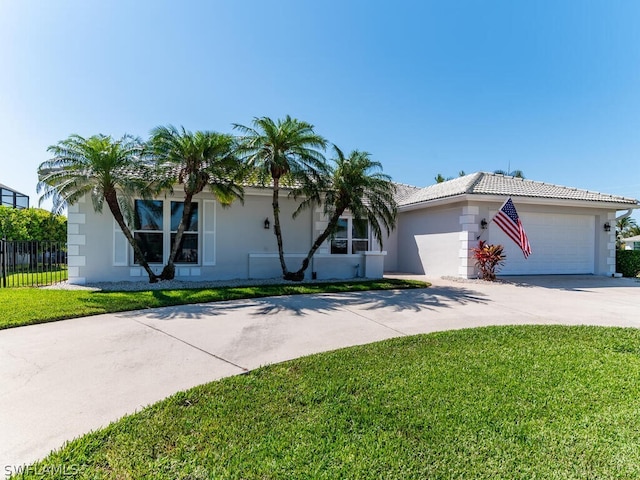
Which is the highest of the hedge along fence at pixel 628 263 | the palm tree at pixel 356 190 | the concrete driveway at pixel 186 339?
the palm tree at pixel 356 190

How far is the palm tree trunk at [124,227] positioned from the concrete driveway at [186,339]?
433cm

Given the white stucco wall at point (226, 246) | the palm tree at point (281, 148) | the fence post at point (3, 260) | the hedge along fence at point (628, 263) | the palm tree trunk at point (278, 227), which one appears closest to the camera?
the fence post at point (3, 260)

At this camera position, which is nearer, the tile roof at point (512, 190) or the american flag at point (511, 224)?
the american flag at point (511, 224)

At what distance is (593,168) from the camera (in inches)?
758

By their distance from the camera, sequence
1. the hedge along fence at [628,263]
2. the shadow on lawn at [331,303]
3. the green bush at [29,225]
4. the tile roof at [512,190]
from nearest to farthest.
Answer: the shadow on lawn at [331,303] < the tile roof at [512,190] < the hedge along fence at [628,263] < the green bush at [29,225]

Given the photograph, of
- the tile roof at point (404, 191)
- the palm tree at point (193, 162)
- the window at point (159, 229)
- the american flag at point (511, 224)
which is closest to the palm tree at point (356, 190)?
the palm tree at point (193, 162)

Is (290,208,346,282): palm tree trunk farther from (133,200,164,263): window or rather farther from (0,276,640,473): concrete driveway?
(133,200,164,263): window

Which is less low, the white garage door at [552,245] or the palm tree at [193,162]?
the palm tree at [193,162]

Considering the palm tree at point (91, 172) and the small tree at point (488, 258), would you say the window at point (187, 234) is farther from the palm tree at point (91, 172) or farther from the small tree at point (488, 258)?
the small tree at point (488, 258)

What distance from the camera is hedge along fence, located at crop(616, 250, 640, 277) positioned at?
16609mm

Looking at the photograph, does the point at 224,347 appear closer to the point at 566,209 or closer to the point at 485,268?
the point at 485,268

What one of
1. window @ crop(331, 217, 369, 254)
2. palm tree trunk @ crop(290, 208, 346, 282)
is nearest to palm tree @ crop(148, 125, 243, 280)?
palm tree trunk @ crop(290, 208, 346, 282)

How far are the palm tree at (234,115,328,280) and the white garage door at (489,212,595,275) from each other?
8796 mm

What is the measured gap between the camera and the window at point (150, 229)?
484 inches
